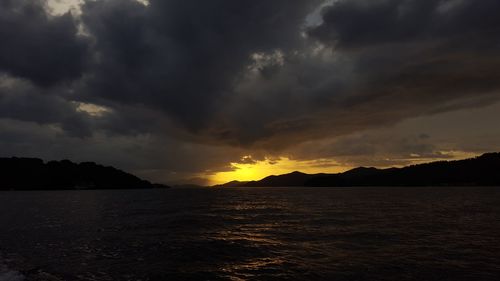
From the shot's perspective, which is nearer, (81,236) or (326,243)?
(326,243)

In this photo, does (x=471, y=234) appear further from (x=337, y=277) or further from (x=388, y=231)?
(x=337, y=277)

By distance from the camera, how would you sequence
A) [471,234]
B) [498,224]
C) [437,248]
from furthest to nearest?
[498,224] → [471,234] → [437,248]

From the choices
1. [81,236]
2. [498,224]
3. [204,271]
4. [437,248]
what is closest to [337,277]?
[204,271]

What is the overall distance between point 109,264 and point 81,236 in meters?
20.8

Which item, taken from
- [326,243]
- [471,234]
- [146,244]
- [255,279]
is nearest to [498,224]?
[471,234]

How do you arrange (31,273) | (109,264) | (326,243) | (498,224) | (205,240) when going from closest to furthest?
(31,273), (109,264), (326,243), (205,240), (498,224)

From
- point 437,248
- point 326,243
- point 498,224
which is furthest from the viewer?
point 498,224

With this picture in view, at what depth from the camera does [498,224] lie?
56.5 metres

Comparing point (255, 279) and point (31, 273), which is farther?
point (31, 273)

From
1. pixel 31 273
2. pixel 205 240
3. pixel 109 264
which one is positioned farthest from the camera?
pixel 205 240

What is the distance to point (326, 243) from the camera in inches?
1553

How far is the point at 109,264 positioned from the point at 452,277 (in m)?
27.5

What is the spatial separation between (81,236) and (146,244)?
1361 cm

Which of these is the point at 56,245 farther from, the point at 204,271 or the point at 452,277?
the point at 452,277
